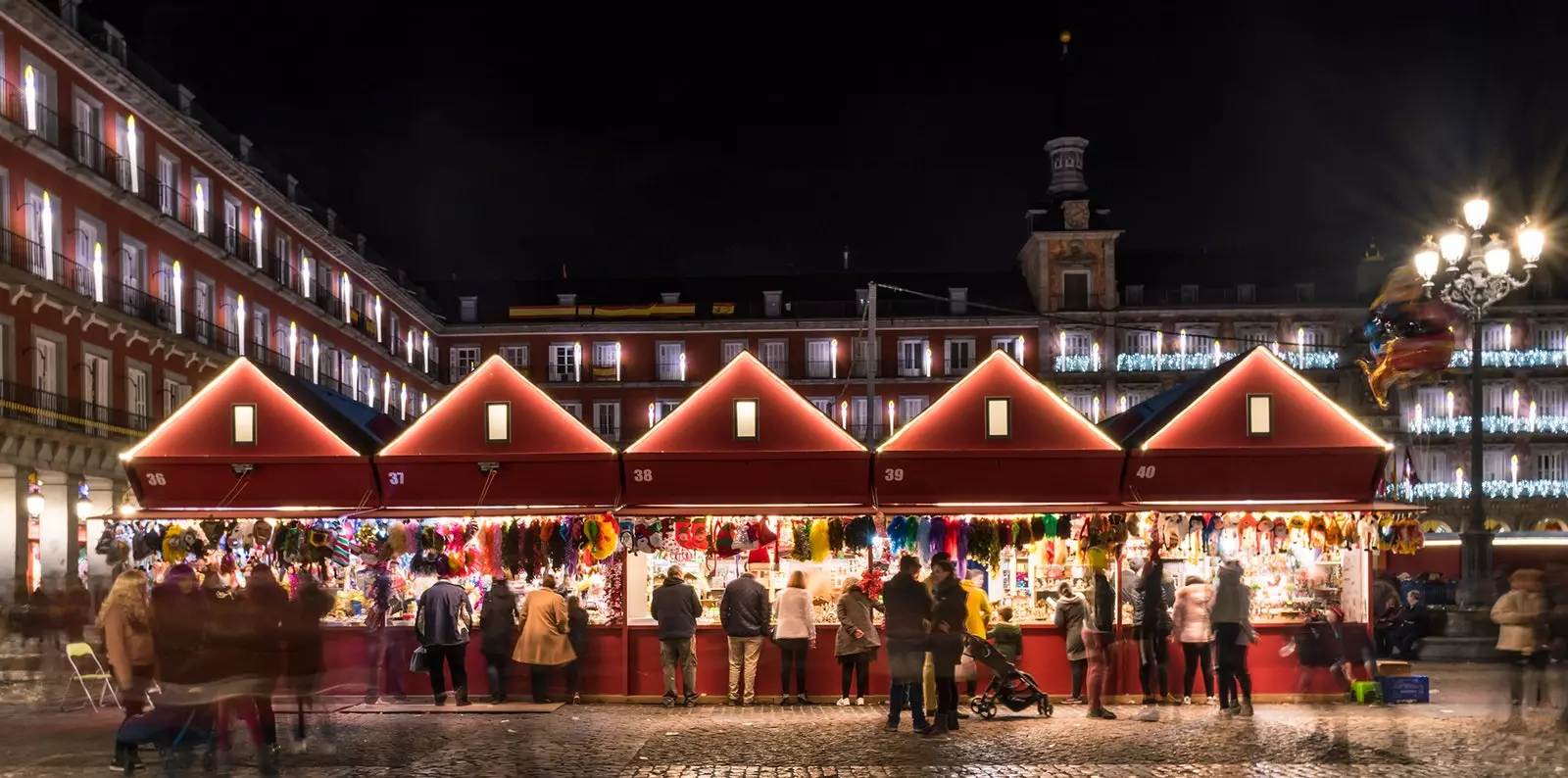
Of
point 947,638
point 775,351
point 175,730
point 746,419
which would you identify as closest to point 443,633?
point 746,419

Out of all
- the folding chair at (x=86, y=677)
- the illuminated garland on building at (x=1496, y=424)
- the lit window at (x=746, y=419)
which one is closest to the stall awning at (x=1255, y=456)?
the lit window at (x=746, y=419)

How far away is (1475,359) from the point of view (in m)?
24.1

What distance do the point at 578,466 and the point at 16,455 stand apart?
17.9 metres

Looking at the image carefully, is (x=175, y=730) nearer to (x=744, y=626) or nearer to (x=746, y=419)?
(x=744, y=626)

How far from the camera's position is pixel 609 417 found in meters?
73.6

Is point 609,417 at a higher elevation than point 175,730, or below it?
higher

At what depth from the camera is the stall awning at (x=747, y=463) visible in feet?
65.5

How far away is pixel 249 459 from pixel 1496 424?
206 feet

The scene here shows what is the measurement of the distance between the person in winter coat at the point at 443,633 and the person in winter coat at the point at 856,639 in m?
4.37

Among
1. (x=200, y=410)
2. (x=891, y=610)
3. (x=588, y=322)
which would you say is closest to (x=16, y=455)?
(x=200, y=410)

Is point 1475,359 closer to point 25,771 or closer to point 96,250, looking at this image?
point 25,771

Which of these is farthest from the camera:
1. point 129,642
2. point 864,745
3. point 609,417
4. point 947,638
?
point 609,417

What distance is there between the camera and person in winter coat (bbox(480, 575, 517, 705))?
61.5 ft

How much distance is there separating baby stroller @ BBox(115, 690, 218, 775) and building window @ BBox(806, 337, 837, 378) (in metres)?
61.3
